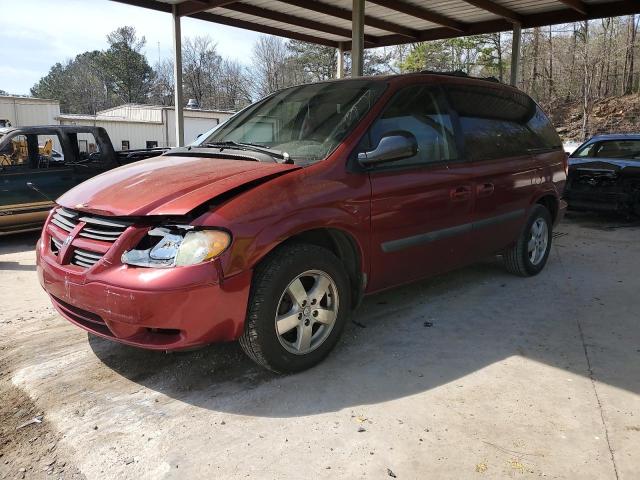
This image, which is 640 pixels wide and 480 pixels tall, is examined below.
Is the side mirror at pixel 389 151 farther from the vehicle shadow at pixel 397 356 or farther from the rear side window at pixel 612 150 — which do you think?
the rear side window at pixel 612 150

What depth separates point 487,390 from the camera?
3043 mm

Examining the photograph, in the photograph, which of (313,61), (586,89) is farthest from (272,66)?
(586,89)

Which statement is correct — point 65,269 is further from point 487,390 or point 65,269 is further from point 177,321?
point 487,390

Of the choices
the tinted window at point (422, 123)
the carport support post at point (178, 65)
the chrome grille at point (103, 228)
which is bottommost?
the chrome grille at point (103, 228)

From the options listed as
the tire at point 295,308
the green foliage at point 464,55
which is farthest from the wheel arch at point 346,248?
the green foliage at point 464,55

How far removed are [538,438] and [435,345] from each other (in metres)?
1.13

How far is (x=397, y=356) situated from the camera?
11.4 feet

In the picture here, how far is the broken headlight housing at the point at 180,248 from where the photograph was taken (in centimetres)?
265

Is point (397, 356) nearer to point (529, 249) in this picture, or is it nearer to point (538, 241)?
point (529, 249)

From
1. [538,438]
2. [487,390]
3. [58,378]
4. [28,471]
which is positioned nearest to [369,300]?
[487,390]

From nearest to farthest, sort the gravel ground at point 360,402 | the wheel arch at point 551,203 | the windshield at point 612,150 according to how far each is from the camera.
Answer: the gravel ground at point 360,402 < the wheel arch at point 551,203 < the windshield at point 612,150

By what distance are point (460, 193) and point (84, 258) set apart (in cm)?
279

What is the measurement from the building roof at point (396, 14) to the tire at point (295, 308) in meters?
7.51

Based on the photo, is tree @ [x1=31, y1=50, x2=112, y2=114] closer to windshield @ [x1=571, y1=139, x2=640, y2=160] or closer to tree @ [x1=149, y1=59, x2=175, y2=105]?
tree @ [x1=149, y1=59, x2=175, y2=105]
